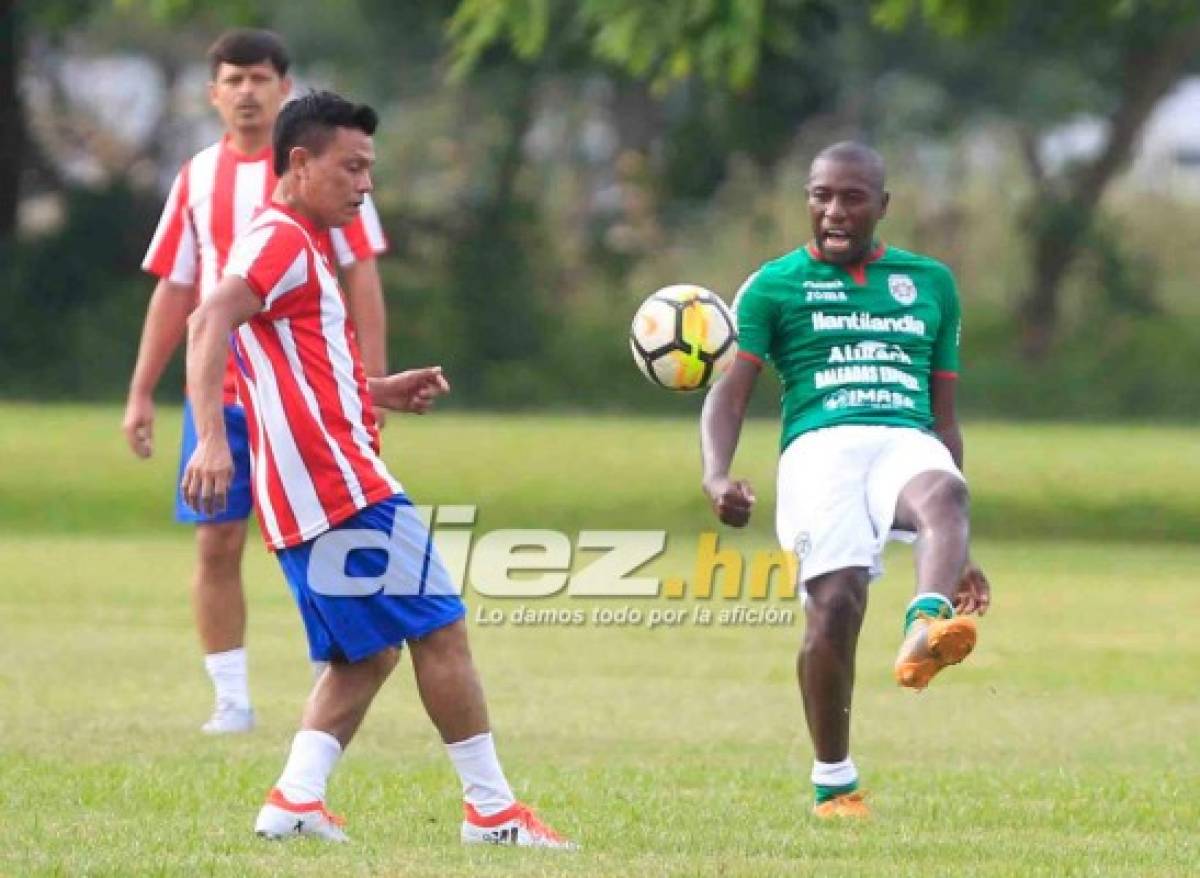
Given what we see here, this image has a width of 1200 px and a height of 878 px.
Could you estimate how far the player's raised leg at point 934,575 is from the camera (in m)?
7.89

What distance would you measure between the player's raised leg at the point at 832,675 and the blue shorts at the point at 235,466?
8.99 feet

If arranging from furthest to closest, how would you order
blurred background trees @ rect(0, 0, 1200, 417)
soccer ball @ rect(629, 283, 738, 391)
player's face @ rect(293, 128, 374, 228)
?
1. blurred background trees @ rect(0, 0, 1200, 417)
2. soccer ball @ rect(629, 283, 738, 391)
3. player's face @ rect(293, 128, 374, 228)

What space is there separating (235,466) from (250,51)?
151 cm

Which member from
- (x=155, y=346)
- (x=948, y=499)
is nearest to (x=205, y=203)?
(x=155, y=346)

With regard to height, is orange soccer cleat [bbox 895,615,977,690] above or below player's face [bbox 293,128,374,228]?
below

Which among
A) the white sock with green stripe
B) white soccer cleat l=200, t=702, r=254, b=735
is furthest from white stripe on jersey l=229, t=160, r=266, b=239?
the white sock with green stripe

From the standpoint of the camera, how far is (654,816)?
8.59m

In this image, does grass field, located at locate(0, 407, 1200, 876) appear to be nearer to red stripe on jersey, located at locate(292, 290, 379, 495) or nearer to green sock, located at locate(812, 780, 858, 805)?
green sock, located at locate(812, 780, 858, 805)

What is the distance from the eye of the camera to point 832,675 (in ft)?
28.0

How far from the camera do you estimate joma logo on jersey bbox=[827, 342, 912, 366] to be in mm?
8734

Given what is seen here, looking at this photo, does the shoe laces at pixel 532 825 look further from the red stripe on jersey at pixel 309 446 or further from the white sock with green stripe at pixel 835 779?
the white sock with green stripe at pixel 835 779

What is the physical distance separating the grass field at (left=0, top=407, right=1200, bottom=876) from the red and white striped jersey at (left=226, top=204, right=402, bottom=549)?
902 mm

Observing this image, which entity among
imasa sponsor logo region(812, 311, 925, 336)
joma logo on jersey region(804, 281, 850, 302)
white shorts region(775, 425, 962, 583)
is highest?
joma logo on jersey region(804, 281, 850, 302)

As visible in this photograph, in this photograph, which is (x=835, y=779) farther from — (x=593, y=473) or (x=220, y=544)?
(x=593, y=473)
